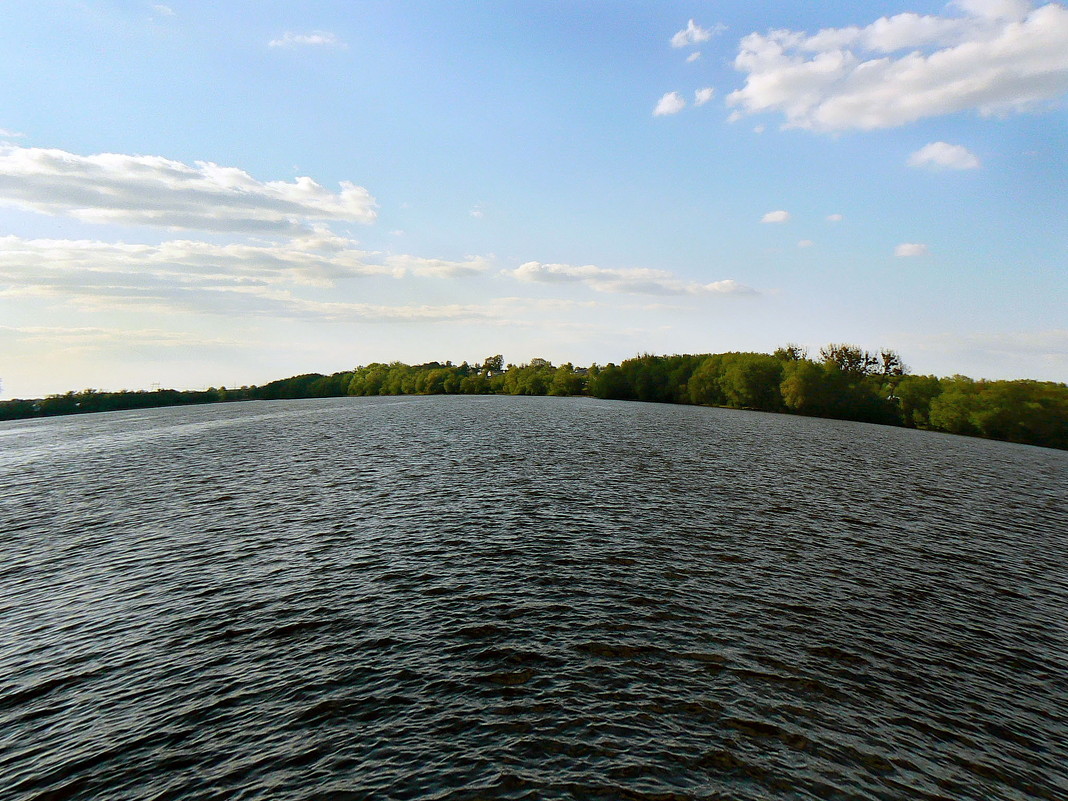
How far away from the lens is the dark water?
1490cm

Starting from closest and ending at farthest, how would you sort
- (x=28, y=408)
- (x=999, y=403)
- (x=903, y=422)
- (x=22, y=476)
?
(x=22, y=476) → (x=999, y=403) → (x=903, y=422) → (x=28, y=408)

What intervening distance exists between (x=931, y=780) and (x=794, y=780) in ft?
12.0

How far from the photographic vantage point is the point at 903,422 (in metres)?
159

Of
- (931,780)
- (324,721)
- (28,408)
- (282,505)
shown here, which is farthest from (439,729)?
(28,408)

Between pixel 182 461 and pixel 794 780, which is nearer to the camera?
pixel 794 780

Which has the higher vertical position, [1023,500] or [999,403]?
[999,403]

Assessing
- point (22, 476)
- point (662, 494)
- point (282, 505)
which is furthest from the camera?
point (22, 476)

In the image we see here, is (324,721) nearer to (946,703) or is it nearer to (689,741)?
(689,741)

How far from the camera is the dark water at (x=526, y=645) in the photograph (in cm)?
1490

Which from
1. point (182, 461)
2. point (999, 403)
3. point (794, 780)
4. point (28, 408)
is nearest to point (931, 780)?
point (794, 780)

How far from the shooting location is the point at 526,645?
2112 cm

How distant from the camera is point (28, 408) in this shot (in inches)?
7520

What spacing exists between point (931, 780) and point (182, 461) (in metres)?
69.9

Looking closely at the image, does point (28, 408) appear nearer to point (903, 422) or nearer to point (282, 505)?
point (282, 505)
